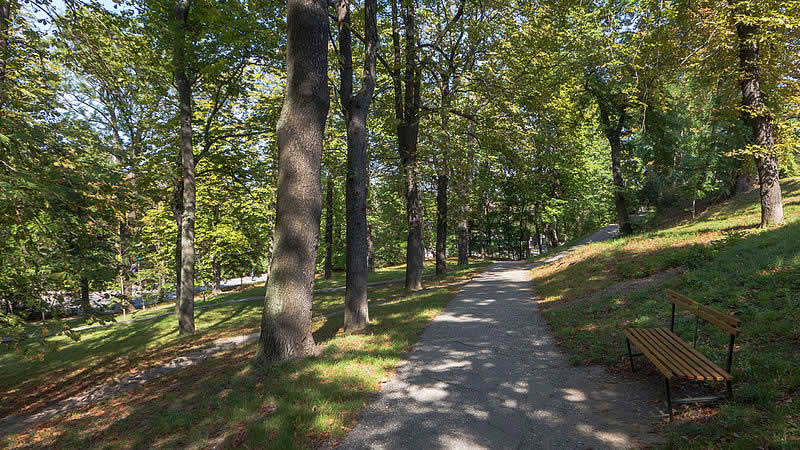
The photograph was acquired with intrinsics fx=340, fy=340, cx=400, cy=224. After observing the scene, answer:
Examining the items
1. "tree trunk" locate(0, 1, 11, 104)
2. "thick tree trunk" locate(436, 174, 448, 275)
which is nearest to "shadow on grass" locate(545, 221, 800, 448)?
"tree trunk" locate(0, 1, 11, 104)

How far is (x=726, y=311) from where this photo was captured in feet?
17.3

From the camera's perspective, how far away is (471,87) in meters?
12.7

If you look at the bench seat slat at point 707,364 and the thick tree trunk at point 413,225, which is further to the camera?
the thick tree trunk at point 413,225

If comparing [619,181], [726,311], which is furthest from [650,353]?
[619,181]

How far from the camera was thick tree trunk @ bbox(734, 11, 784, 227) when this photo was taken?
9.72 meters

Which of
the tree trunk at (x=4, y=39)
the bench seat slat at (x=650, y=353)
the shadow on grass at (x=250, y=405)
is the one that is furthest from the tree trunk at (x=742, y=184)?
the tree trunk at (x=4, y=39)

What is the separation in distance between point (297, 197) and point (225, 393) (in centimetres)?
320

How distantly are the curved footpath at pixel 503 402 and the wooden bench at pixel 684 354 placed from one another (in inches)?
21.1

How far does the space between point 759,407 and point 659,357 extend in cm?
A: 79

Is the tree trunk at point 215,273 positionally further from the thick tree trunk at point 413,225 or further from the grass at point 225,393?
the thick tree trunk at point 413,225

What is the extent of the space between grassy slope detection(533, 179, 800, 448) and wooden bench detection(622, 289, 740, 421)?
27cm

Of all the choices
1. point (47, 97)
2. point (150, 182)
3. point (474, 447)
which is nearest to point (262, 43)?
point (150, 182)

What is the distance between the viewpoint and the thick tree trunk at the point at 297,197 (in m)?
5.82

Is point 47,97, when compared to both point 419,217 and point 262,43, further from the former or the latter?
point 419,217
